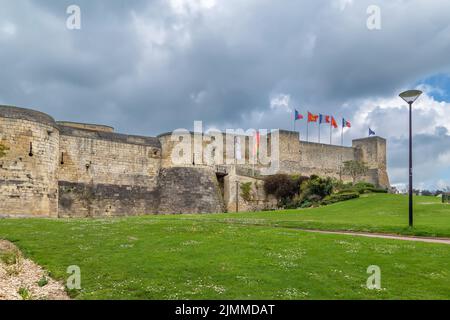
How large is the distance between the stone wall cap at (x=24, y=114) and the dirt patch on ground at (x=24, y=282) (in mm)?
22150

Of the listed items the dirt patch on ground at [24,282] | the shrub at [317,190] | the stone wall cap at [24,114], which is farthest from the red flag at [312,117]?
the dirt patch on ground at [24,282]

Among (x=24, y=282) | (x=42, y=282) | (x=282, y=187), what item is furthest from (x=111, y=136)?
(x=42, y=282)

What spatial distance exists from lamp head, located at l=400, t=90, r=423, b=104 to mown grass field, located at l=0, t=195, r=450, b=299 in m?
7.27

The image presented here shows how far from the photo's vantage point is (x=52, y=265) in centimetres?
1373

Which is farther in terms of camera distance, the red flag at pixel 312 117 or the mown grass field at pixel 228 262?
the red flag at pixel 312 117

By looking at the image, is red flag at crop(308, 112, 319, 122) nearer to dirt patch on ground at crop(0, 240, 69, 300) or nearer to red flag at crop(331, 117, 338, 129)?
red flag at crop(331, 117, 338, 129)

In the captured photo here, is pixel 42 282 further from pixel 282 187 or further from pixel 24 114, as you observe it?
pixel 282 187

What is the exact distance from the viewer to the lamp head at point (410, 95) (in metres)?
21.5

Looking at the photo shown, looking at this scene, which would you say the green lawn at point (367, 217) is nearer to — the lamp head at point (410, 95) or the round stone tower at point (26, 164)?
the lamp head at point (410, 95)

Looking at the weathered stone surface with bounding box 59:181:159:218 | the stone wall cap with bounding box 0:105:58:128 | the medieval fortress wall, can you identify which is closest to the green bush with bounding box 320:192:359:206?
the medieval fortress wall

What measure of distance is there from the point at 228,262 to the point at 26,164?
26037mm

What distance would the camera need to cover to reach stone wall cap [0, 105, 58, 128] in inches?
1359
